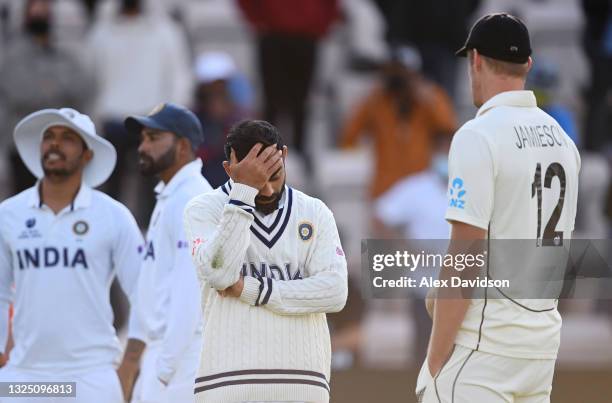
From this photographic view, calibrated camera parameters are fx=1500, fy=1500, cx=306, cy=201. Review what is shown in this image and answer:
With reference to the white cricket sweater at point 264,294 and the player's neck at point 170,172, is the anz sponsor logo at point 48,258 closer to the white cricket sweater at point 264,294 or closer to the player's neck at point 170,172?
the player's neck at point 170,172

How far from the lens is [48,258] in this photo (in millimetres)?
6625

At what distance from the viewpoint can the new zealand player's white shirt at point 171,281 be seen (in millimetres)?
6359

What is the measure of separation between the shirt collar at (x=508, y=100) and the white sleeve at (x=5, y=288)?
2.48 meters

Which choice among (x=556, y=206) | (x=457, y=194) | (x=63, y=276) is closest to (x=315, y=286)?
(x=457, y=194)

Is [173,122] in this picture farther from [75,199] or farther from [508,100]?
[508,100]

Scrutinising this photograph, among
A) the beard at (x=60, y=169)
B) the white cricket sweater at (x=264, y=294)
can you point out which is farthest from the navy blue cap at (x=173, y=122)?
the white cricket sweater at (x=264, y=294)

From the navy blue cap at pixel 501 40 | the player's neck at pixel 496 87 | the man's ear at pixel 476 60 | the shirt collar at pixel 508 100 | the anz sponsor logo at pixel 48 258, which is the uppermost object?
the navy blue cap at pixel 501 40

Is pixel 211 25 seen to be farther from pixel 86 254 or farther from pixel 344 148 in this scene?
pixel 86 254

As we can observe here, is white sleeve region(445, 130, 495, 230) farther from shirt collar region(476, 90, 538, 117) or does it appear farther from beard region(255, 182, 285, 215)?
beard region(255, 182, 285, 215)

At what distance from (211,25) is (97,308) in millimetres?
7346

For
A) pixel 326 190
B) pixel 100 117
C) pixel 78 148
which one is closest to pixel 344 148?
pixel 326 190

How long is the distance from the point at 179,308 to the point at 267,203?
126 centimetres

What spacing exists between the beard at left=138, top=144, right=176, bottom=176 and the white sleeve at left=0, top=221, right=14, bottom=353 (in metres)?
0.73

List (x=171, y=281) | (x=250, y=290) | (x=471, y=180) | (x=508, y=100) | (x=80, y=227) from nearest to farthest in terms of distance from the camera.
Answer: (x=471, y=180) → (x=250, y=290) → (x=508, y=100) → (x=171, y=281) → (x=80, y=227)
